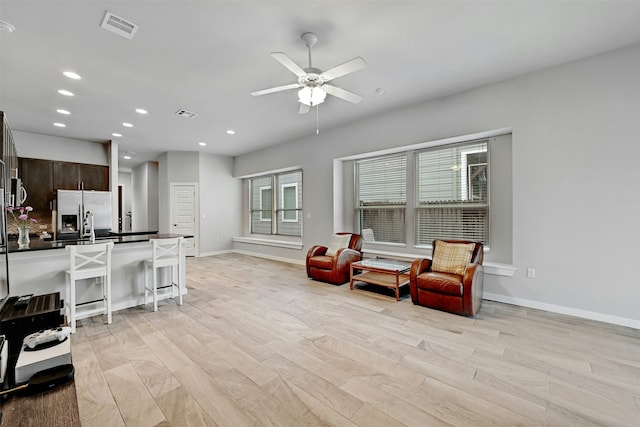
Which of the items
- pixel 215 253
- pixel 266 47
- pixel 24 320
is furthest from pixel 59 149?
pixel 24 320

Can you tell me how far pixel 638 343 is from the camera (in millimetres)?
2654

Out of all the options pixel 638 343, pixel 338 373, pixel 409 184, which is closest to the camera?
pixel 338 373

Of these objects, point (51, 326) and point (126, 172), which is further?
point (126, 172)

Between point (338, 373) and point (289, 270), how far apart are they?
3880 mm

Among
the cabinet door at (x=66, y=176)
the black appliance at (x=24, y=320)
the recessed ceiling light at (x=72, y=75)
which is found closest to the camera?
the black appliance at (x=24, y=320)

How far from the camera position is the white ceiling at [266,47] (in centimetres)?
243

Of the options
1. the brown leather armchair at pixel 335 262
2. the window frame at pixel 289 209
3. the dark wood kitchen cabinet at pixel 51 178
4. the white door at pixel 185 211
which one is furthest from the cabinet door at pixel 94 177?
the brown leather armchair at pixel 335 262

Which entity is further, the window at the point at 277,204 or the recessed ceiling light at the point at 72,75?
→ the window at the point at 277,204

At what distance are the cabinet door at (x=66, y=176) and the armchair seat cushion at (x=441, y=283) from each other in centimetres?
756

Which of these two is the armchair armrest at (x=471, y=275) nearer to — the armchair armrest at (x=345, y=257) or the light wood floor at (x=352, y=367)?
the light wood floor at (x=352, y=367)

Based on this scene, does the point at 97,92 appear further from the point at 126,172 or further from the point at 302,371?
the point at 126,172

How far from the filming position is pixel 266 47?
9.70 ft

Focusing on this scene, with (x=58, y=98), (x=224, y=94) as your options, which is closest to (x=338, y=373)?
(x=224, y=94)

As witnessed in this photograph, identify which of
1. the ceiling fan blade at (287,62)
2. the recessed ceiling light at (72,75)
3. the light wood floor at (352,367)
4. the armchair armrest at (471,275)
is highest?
the recessed ceiling light at (72,75)
